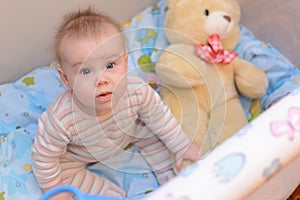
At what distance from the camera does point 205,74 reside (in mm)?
1064

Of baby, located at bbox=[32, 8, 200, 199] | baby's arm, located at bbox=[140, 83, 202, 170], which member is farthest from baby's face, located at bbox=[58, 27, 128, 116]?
baby's arm, located at bbox=[140, 83, 202, 170]

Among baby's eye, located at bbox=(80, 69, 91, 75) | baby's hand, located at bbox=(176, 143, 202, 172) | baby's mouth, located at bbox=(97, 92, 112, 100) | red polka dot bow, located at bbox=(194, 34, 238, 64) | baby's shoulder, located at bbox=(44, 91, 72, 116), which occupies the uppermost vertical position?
red polka dot bow, located at bbox=(194, 34, 238, 64)

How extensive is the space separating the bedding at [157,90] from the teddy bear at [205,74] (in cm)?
6

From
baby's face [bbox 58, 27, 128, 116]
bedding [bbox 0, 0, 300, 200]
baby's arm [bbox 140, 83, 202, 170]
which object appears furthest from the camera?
baby's arm [bbox 140, 83, 202, 170]

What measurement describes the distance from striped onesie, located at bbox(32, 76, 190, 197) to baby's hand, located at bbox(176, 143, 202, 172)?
0.04 feet

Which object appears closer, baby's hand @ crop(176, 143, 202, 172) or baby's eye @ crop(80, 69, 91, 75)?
baby's eye @ crop(80, 69, 91, 75)

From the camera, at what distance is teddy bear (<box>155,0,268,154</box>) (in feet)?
3.43

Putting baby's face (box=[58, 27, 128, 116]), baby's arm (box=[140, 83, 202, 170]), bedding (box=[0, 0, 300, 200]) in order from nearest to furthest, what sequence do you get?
bedding (box=[0, 0, 300, 200]) < baby's face (box=[58, 27, 128, 116]) < baby's arm (box=[140, 83, 202, 170])

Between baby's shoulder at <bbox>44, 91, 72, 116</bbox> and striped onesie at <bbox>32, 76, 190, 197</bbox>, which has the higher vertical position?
baby's shoulder at <bbox>44, 91, 72, 116</bbox>

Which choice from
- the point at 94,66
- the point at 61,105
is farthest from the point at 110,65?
the point at 61,105

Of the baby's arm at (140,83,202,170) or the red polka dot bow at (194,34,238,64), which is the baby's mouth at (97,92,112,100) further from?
the red polka dot bow at (194,34,238,64)

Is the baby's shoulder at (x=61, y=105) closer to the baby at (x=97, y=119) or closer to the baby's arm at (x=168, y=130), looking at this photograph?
the baby at (x=97, y=119)

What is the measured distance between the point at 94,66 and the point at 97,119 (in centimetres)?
13

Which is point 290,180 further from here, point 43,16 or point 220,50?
point 43,16
